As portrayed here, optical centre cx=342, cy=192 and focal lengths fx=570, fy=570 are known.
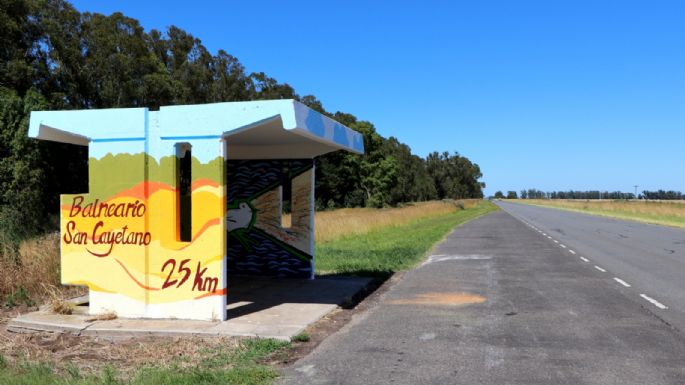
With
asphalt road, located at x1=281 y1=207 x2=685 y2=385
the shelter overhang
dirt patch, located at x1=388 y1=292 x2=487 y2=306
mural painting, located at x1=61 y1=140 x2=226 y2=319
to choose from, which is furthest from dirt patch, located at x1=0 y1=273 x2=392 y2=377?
the shelter overhang

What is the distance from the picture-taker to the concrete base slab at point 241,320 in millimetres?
7824

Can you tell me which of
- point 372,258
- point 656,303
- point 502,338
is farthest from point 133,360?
point 372,258

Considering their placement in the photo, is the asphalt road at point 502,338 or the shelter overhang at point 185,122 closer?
the asphalt road at point 502,338

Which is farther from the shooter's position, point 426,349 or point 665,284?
point 665,284

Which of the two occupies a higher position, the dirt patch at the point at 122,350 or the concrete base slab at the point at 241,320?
the concrete base slab at the point at 241,320

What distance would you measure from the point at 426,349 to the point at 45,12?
134 feet

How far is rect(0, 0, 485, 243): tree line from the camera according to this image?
28.7 m

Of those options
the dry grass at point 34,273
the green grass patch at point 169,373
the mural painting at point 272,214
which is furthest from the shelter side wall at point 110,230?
the mural painting at point 272,214

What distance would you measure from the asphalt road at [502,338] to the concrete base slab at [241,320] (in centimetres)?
79

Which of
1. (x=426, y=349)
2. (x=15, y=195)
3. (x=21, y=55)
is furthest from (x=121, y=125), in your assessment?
(x=21, y=55)

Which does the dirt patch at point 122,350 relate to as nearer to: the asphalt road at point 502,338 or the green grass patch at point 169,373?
the green grass patch at point 169,373

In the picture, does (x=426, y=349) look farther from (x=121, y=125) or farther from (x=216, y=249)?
(x=121, y=125)

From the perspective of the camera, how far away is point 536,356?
657 centimetres

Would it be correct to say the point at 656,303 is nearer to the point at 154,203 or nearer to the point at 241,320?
the point at 241,320
